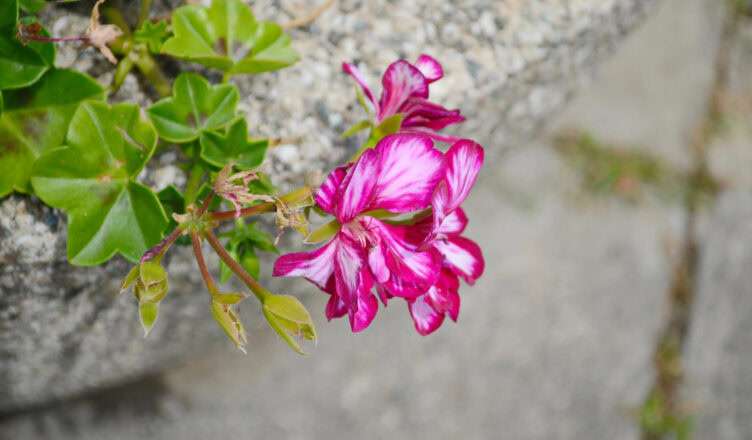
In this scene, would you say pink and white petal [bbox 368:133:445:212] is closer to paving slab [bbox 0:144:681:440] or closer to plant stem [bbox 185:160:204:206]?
plant stem [bbox 185:160:204:206]

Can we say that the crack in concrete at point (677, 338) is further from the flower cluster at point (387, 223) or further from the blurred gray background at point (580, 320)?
the flower cluster at point (387, 223)

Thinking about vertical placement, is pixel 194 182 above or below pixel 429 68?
below

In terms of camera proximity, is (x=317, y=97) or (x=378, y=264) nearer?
(x=378, y=264)

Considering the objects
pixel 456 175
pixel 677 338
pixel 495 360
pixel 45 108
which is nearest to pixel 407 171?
pixel 456 175

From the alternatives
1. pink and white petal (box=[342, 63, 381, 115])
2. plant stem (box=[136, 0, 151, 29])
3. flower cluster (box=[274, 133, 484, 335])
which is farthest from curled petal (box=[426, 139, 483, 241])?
plant stem (box=[136, 0, 151, 29])

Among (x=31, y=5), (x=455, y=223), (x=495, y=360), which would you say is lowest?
(x=495, y=360)

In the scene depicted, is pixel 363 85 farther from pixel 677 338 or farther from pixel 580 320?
pixel 677 338
